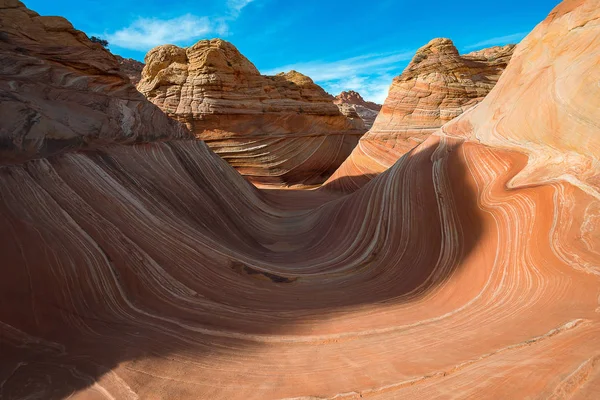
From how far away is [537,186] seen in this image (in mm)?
2779

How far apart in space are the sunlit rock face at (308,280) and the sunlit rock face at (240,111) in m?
8.35

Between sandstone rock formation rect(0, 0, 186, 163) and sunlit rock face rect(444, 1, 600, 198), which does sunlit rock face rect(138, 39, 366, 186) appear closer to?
sandstone rock formation rect(0, 0, 186, 163)

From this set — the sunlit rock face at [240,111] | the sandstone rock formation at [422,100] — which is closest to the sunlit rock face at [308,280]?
the sandstone rock formation at [422,100]

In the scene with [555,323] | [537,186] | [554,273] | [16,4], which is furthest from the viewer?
[16,4]

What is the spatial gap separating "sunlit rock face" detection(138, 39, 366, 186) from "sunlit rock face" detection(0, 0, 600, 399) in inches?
329

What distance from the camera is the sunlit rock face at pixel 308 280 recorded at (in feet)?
5.09

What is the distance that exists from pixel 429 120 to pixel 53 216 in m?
9.49

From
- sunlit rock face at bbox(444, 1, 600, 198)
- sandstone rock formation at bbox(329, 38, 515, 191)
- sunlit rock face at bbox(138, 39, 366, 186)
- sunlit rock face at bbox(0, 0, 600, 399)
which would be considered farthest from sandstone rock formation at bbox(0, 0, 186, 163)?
sunlit rock face at bbox(138, 39, 366, 186)

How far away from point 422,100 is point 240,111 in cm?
646

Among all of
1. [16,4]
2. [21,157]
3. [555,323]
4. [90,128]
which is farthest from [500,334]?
[16,4]

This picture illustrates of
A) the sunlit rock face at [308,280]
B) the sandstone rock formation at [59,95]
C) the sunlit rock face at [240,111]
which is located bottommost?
the sunlit rock face at [308,280]

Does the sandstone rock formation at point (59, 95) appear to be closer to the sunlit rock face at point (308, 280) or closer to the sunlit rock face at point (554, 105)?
the sunlit rock face at point (308, 280)

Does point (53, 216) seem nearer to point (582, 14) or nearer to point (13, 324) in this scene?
point (13, 324)

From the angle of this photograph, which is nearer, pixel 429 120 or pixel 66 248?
pixel 66 248
